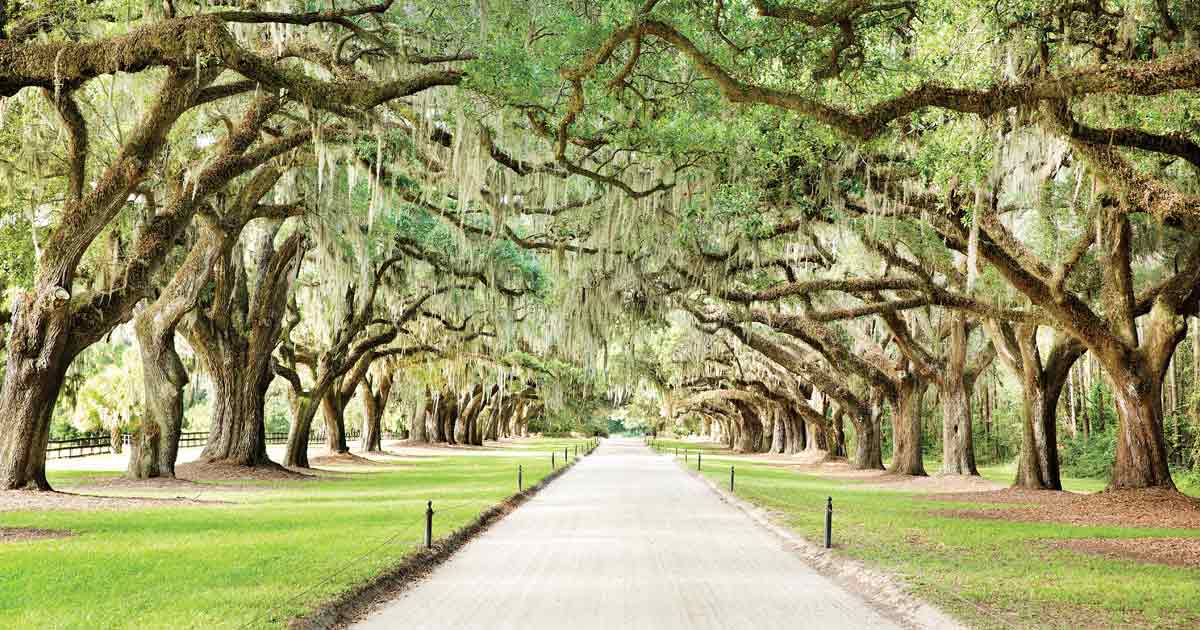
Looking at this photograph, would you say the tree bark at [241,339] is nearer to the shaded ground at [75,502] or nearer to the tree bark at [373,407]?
the shaded ground at [75,502]

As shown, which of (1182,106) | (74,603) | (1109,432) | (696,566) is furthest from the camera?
(1109,432)

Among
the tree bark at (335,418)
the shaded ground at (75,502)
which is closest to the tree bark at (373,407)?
the tree bark at (335,418)

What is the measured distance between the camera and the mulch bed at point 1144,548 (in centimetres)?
1182

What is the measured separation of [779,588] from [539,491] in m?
15.7

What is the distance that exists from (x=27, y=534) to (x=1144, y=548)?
13957 mm

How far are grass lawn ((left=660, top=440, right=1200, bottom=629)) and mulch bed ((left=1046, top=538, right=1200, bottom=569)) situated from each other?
36 cm

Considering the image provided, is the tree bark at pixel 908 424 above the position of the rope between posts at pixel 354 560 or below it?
above

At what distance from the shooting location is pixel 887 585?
30.9 feet

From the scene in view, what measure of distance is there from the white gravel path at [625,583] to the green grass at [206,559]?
0.82 m

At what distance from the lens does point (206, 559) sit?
10453 millimetres

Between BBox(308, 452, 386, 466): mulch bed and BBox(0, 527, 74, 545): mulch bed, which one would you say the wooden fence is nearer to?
BBox(308, 452, 386, 466): mulch bed

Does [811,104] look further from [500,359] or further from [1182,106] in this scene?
[500,359]

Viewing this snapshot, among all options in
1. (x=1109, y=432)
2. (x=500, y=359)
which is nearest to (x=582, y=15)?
(x=500, y=359)

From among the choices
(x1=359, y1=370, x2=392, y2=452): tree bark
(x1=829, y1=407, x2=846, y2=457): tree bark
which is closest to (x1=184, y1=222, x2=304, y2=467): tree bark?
(x1=359, y1=370, x2=392, y2=452): tree bark
